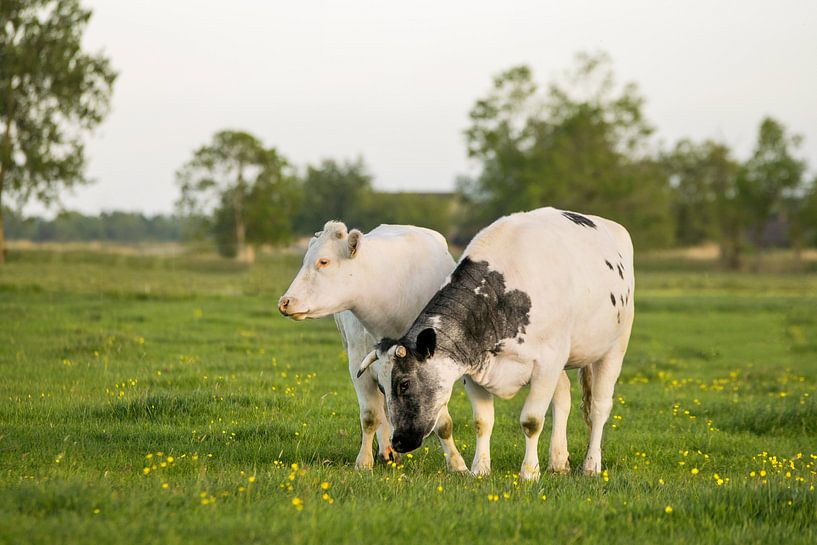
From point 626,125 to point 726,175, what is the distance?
82.4 feet

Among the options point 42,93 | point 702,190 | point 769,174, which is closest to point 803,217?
point 769,174

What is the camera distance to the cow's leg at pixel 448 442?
29.1 ft

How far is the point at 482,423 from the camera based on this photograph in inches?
345

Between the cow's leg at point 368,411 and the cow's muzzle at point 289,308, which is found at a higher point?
the cow's muzzle at point 289,308

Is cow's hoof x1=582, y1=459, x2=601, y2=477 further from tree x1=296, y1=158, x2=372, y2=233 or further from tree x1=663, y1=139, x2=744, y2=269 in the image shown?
tree x1=296, y1=158, x2=372, y2=233

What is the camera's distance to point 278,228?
7350 centimetres

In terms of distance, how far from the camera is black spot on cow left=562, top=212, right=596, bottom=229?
984 cm

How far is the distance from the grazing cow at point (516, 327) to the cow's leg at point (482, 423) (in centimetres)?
→ 1

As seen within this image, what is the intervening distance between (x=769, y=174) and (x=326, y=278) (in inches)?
2702

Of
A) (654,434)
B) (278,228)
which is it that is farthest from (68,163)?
(654,434)

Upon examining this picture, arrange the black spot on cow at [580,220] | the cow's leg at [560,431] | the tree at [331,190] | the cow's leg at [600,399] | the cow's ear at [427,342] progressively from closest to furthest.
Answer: the cow's ear at [427,342] < the cow's leg at [560,431] < the cow's leg at [600,399] < the black spot on cow at [580,220] < the tree at [331,190]

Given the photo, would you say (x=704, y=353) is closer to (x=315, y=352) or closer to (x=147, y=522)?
(x=315, y=352)

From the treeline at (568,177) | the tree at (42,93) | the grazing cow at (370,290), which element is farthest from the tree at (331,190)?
the grazing cow at (370,290)

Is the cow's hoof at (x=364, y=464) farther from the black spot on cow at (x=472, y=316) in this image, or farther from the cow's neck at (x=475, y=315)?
the cow's neck at (x=475, y=315)
